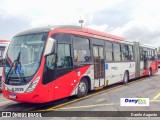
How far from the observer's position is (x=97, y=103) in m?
9.54

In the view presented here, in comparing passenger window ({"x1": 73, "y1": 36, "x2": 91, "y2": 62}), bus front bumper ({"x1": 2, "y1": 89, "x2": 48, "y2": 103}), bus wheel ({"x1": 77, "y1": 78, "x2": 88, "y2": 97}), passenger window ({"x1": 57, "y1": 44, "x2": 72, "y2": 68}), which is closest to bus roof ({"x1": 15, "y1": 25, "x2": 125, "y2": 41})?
passenger window ({"x1": 73, "y1": 36, "x2": 91, "y2": 62})

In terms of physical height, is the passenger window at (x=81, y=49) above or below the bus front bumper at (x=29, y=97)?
above

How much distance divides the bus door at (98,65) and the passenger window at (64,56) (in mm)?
2394

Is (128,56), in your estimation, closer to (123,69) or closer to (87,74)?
(123,69)

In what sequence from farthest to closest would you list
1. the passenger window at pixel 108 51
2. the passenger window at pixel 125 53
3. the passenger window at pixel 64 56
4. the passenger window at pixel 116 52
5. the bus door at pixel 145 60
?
the bus door at pixel 145 60 → the passenger window at pixel 125 53 → the passenger window at pixel 116 52 → the passenger window at pixel 108 51 → the passenger window at pixel 64 56

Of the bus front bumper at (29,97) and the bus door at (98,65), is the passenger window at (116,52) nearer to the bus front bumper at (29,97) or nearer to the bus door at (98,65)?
the bus door at (98,65)

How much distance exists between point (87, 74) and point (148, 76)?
40.3ft

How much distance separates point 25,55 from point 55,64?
115cm

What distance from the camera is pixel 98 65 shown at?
1227cm

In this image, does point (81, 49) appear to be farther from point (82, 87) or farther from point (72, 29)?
point (82, 87)

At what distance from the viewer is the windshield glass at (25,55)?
27.7 ft

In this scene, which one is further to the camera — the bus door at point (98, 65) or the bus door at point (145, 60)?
the bus door at point (145, 60)

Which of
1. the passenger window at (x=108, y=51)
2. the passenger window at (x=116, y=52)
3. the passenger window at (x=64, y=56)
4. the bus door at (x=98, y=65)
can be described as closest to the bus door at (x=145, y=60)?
the passenger window at (x=116, y=52)

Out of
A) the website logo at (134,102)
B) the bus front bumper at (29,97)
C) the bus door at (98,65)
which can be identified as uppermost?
the bus door at (98,65)
